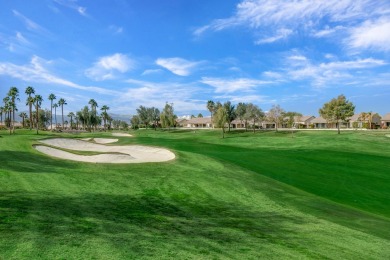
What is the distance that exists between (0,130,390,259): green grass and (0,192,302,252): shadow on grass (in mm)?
36

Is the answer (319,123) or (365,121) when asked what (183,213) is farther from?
(319,123)

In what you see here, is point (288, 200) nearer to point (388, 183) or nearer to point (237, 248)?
point (237, 248)

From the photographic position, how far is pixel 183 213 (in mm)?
12469

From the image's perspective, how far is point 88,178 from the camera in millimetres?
16406

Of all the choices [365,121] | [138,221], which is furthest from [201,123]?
[138,221]

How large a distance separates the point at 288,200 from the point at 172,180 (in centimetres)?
677

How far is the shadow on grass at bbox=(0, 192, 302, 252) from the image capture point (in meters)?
8.34

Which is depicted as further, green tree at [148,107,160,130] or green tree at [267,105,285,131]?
green tree at [148,107,160,130]

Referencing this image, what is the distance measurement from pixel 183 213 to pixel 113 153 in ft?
60.8

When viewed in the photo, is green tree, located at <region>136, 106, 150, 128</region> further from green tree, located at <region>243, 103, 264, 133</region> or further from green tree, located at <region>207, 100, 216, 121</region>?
green tree, located at <region>243, 103, 264, 133</region>

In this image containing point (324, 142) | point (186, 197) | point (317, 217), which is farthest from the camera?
point (324, 142)

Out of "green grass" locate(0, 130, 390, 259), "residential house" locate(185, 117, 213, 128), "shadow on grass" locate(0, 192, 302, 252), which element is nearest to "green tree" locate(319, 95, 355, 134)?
"green grass" locate(0, 130, 390, 259)

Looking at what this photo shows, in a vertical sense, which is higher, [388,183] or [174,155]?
[174,155]

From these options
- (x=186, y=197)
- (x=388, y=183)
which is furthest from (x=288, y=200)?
(x=388, y=183)
